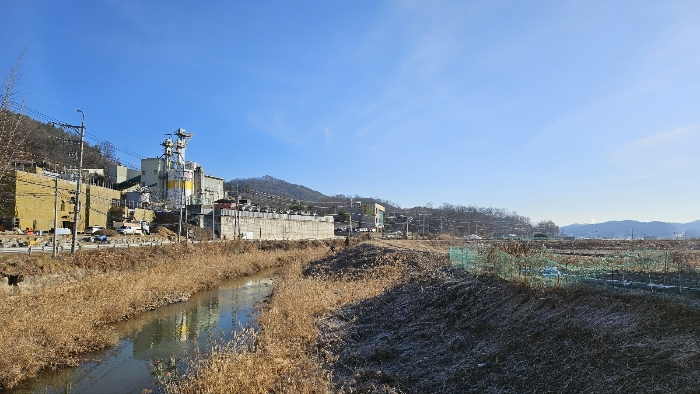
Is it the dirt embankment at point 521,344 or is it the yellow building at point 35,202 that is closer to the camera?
the dirt embankment at point 521,344

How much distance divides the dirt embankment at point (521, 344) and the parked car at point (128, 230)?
139 ft

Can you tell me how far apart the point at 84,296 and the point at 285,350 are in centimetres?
1310

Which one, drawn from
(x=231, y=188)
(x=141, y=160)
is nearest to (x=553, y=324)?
(x=141, y=160)

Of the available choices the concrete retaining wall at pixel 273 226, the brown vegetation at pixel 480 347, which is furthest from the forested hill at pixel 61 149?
the brown vegetation at pixel 480 347

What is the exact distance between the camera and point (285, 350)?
43.8ft

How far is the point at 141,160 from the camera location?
78.8 meters

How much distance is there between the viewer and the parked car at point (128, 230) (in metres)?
50.2

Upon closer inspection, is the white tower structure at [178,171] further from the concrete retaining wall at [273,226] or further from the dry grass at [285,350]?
the dry grass at [285,350]

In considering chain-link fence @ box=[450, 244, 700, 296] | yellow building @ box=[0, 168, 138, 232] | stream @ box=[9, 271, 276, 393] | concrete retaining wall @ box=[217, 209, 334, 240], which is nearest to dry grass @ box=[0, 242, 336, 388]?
stream @ box=[9, 271, 276, 393]

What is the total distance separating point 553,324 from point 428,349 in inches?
151

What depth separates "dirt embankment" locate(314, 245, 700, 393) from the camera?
8.33 meters

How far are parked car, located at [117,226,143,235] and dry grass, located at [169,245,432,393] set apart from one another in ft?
109

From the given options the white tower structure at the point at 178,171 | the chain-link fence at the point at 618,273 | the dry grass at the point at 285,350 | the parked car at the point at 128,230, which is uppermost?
the white tower structure at the point at 178,171

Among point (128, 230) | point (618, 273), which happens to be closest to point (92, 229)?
point (128, 230)
